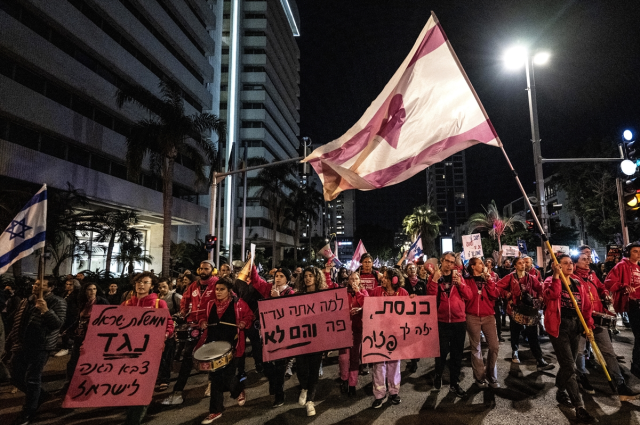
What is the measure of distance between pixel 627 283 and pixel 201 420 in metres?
6.66

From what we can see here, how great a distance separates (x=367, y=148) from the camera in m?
6.08

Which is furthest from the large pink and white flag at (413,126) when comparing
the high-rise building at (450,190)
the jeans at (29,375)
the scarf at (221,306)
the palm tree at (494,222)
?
the high-rise building at (450,190)

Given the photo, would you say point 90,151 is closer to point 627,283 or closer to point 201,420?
point 201,420

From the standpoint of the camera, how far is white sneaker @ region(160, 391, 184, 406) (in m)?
5.96

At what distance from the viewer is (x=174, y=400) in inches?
237

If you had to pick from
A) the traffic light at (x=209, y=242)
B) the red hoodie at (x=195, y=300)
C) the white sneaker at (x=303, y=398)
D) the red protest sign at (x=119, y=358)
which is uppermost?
the traffic light at (x=209, y=242)

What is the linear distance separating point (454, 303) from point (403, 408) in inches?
71.5

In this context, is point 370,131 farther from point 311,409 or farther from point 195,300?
point 311,409

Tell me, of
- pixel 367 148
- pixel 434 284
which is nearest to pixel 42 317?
pixel 367 148

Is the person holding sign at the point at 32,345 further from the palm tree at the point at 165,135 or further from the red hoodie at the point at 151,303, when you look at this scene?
the palm tree at the point at 165,135

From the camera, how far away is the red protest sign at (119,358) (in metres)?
4.81

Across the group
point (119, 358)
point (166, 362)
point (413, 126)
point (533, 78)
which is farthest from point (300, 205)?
point (119, 358)

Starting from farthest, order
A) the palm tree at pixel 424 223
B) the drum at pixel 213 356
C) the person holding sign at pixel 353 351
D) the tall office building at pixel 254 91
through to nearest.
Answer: the palm tree at pixel 424 223
the tall office building at pixel 254 91
the person holding sign at pixel 353 351
the drum at pixel 213 356

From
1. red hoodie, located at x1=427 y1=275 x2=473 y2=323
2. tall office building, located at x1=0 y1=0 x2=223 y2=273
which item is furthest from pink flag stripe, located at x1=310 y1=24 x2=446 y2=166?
tall office building, located at x1=0 y1=0 x2=223 y2=273
